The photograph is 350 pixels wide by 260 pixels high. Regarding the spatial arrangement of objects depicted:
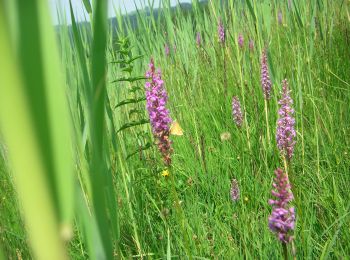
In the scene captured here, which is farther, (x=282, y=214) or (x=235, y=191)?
(x=235, y=191)

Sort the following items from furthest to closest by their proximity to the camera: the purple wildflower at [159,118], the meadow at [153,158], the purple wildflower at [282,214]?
1. the purple wildflower at [159,118]
2. the purple wildflower at [282,214]
3. the meadow at [153,158]

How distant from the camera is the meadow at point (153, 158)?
0.18m

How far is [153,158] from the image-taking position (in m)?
1.56

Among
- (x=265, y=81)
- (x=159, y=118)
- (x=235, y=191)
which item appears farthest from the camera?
(x=265, y=81)

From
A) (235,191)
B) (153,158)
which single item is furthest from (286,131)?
(153,158)

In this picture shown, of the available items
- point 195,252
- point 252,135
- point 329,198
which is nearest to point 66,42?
point 195,252

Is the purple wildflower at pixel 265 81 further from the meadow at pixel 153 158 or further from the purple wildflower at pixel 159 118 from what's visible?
the purple wildflower at pixel 159 118

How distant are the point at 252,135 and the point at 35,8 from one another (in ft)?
5.54

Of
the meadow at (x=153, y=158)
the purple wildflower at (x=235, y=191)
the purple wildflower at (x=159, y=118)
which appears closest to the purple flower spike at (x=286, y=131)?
the meadow at (x=153, y=158)

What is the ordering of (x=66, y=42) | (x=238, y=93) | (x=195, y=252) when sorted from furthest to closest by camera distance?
(x=238, y=93) < (x=195, y=252) < (x=66, y=42)

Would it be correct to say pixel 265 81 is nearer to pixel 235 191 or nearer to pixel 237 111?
pixel 237 111

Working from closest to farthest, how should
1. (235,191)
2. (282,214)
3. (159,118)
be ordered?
(282,214), (159,118), (235,191)

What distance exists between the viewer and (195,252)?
3.71 feet

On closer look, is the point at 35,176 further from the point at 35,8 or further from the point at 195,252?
the point at 195,252
